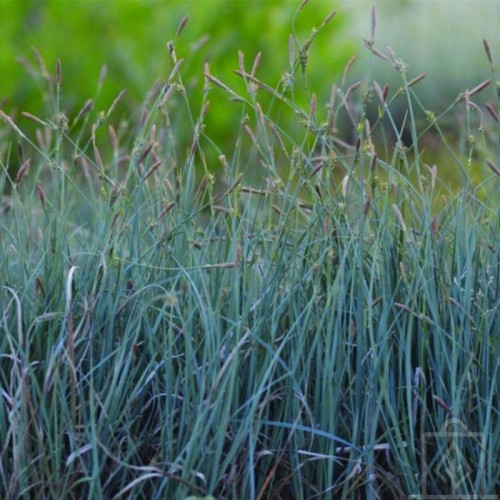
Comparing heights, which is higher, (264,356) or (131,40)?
(131,40)

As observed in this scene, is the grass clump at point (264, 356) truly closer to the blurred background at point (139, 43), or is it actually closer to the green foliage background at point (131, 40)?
the blurred background at point (139, 43)

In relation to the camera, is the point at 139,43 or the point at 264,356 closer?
the point at 264,356

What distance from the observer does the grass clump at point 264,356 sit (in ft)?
7.52

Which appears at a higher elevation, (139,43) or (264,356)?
(139,43)

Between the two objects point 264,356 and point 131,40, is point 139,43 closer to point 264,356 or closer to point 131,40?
point 131,40

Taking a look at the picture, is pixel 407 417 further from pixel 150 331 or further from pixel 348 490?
pixel 150 331

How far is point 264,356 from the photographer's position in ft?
8.18

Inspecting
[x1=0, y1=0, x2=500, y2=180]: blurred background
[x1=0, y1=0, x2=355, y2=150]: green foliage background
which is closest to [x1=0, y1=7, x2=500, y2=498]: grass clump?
[x1=0, y1=0, x2=500, y2=180]: blurred background

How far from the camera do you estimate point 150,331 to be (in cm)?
247

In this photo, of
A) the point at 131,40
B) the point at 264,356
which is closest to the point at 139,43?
the point at 131,40

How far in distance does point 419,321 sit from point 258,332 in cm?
42

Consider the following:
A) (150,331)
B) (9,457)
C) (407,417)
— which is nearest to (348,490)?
(407,417)

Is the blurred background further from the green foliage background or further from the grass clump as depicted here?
the grass clump

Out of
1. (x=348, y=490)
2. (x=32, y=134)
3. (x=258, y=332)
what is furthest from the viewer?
(x=32, y=134)
